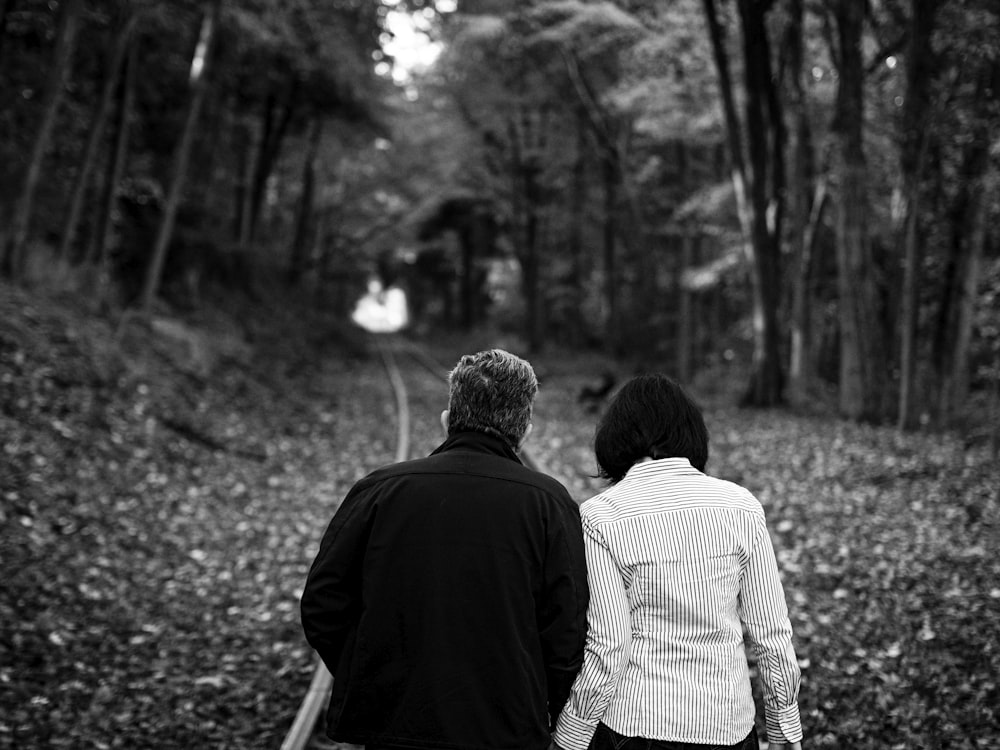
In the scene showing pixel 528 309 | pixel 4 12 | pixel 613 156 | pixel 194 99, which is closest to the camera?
pixel 4 12

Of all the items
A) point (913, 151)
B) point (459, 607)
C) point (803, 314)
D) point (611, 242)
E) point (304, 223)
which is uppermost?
point (304, 223)

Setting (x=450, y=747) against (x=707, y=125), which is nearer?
(x=450, y=747)

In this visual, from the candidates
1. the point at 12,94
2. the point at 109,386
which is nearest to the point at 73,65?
the point at 12,94

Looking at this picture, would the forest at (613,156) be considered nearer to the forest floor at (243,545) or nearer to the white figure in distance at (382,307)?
the forest floor at (243,545)

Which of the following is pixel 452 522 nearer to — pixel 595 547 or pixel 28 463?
pixel 595 547

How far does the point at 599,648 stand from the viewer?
247 cm

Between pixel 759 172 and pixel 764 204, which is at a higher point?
pixel 759 172

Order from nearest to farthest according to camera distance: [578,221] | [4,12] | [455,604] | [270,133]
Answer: [455,604], [4,12], [270,133], [578,221]

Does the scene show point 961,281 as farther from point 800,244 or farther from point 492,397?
point 492,397

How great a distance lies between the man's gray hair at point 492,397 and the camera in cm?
264

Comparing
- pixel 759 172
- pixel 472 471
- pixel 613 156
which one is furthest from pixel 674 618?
pixel 613 156

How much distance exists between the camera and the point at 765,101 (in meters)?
16.2

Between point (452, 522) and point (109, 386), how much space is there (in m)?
10.9

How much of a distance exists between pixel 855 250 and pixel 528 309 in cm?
1799
